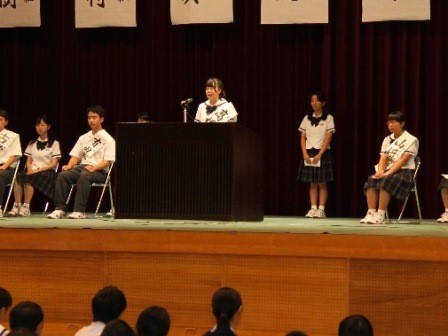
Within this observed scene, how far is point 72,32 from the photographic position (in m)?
9.53

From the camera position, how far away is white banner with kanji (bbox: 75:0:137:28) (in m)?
9.11

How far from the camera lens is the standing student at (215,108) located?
24.0 ft

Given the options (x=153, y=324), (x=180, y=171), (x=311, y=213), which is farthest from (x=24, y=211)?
(x=153, y=324)

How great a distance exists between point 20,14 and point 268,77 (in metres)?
2.93

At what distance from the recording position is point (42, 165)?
8.59 metres

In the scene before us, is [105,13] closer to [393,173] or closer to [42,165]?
[42,165]

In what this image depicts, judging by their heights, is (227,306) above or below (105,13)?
below

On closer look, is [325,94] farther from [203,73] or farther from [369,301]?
[369,301]

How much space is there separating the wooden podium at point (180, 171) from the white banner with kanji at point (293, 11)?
274cm

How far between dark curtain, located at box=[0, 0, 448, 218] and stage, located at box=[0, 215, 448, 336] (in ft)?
11.3

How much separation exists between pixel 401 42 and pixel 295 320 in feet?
14.2

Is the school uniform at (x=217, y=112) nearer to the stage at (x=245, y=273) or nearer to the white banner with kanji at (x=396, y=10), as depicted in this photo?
the stage at (x=245, y=273)

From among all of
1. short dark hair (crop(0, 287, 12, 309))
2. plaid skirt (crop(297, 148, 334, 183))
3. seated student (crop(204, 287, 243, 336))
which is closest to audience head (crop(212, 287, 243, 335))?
seated student (crop(204, 287, 243, 336))

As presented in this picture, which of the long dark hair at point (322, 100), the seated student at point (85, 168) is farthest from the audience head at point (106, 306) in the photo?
the long dark hair at point (322, 100)
